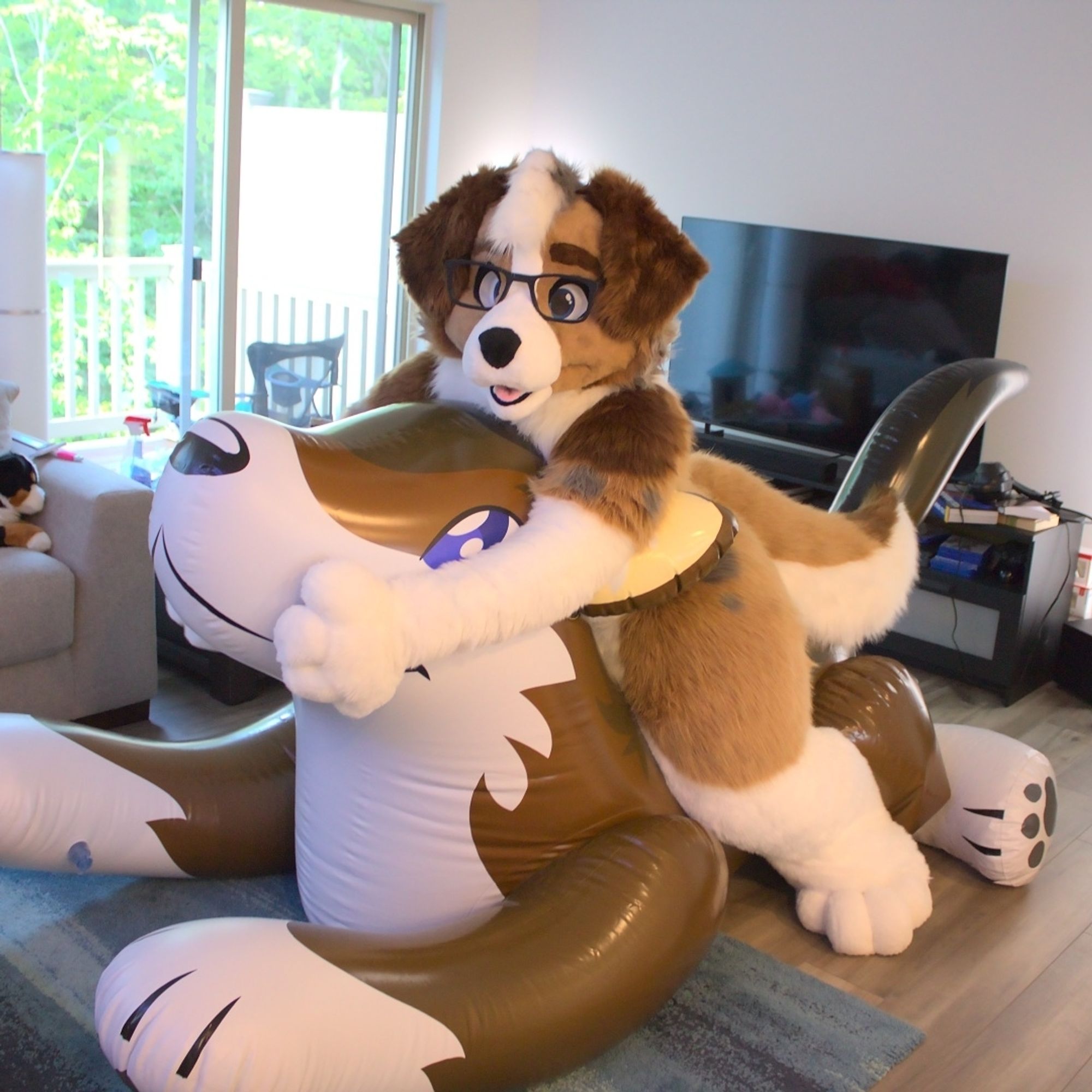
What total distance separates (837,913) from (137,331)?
152 inches

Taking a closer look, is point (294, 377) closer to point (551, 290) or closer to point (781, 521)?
point (781, 521)

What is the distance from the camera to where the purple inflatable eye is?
56.0 inches

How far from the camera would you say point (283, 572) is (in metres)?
1.38

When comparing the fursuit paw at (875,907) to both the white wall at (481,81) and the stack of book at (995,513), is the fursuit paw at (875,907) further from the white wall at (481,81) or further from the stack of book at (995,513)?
the white wall at (481,81)

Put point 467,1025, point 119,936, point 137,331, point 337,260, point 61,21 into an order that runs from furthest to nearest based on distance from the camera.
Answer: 1. point 337,260
2. point 137,331
3. point 61,21
4. point 119,936
5. point 467,1025

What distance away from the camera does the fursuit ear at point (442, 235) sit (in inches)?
61.6

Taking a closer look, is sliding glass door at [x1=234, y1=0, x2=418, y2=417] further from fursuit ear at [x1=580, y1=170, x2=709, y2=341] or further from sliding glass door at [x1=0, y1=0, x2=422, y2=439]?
fursuit ear at [x1=580, y1=170, x2=709, y2=341]

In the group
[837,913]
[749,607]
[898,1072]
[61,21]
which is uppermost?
[61,21]

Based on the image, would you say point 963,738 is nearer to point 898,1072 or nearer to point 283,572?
point 898,1072

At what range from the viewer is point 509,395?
59.4 inches

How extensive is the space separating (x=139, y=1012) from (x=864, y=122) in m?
3.76

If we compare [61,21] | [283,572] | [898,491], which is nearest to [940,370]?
[898,491]

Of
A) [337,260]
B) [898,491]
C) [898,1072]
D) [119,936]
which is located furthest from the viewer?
[337,260]

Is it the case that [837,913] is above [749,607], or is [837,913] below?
below
